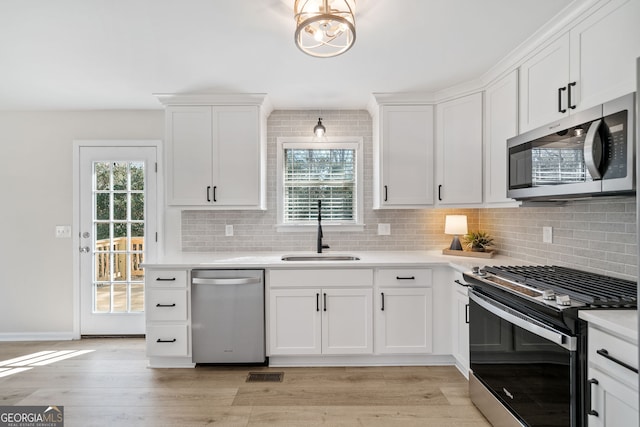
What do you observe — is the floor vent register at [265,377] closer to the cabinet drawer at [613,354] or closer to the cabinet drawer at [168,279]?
the cabinet drawer at [168,279]

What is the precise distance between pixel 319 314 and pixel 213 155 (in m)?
1.69

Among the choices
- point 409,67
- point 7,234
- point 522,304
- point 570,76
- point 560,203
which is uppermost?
point 409,67

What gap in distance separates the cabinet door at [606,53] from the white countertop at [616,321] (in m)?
0.97

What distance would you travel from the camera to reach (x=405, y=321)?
2.75 meters

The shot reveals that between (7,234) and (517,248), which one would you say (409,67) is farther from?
(7,234)

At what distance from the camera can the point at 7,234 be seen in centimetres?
350

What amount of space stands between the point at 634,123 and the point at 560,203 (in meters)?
1.02

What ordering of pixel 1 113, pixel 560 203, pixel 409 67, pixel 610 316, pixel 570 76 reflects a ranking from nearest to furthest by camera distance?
pixel 610 316 < pixel 570 76 < pixel 560 203 < pixel 409 67 < pixel 1 113

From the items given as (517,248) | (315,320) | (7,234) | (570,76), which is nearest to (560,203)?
(517,248)

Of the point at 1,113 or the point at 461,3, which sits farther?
the point at 1,113

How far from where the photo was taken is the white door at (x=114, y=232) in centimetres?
349

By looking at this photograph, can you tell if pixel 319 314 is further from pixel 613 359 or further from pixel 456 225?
pixel 613 359

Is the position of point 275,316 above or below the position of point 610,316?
below

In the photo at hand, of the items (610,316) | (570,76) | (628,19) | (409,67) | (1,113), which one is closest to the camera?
(610,316)
